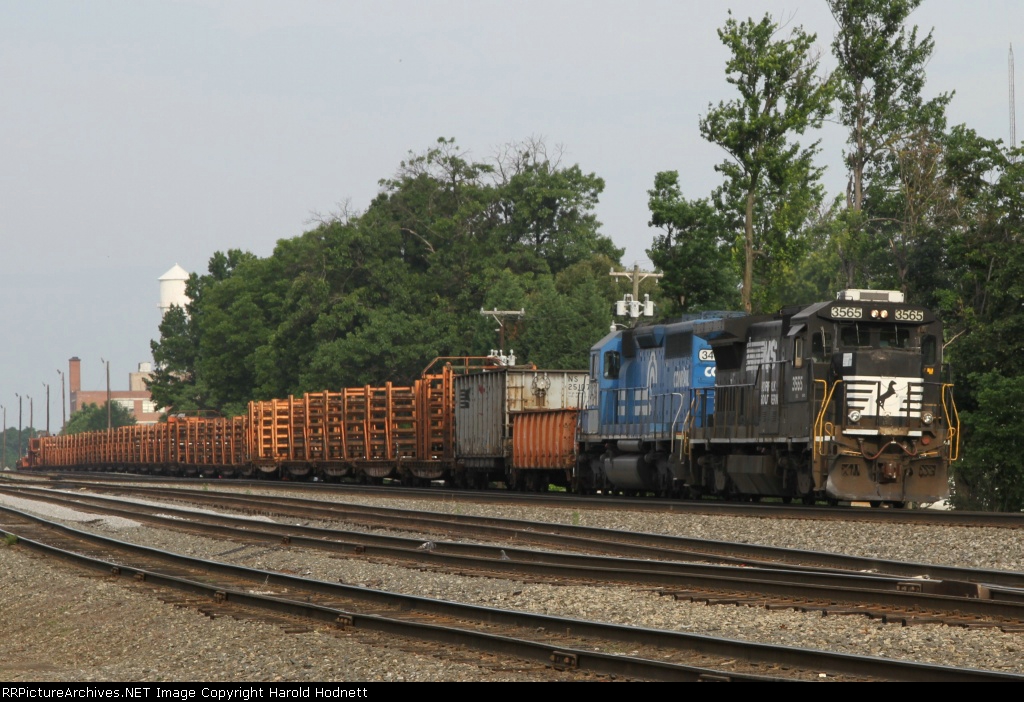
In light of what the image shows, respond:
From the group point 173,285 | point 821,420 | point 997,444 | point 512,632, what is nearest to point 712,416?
point 821,420

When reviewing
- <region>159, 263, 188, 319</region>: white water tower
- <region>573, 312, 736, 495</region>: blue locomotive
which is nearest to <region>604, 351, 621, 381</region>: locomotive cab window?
<region>573, 312, 736, 495</region>: blue locomotive

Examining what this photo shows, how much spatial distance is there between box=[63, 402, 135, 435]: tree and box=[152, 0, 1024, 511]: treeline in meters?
45.4

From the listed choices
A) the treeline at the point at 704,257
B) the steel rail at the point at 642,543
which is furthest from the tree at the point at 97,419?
the steel rail at the point at 642,543

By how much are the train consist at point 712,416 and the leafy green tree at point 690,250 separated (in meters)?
7.38

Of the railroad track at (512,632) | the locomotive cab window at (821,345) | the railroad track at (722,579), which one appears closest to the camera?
the railroad track at (512,632)

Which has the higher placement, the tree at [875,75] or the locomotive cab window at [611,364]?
the tree at [875,75]

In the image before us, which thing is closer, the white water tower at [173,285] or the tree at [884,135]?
the tree at [884,135]

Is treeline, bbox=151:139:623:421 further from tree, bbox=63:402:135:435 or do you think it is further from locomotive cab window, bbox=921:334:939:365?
tree, bbox=63:402:135:435

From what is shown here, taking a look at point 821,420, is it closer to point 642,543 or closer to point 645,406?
point 642,543

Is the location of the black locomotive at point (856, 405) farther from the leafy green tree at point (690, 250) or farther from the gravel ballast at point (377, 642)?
the leafy green tree at point (690, 250)

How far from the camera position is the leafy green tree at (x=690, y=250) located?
39188 millimetres

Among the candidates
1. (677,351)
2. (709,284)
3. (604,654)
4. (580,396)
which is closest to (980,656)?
(604,654)

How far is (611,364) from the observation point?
27938 millimetres
